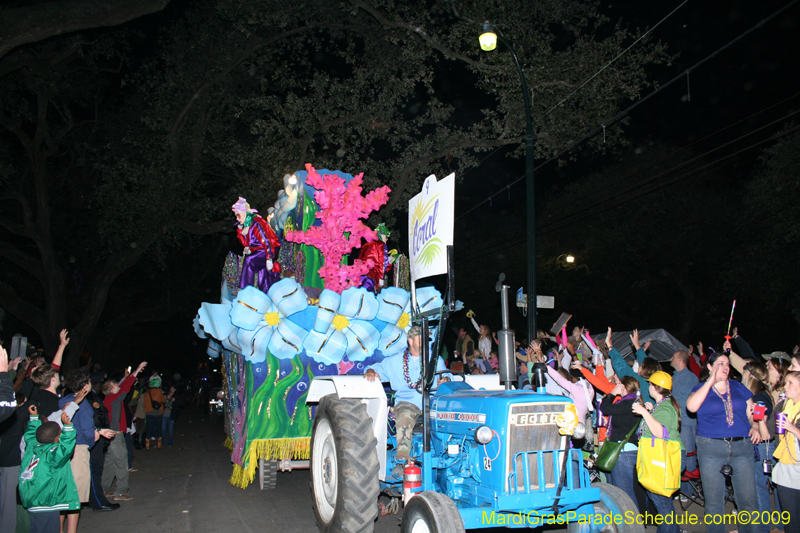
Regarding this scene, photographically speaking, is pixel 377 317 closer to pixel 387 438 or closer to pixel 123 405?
pixel 387 438

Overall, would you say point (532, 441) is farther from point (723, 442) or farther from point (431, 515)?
point (723, 442)

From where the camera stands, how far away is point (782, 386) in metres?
5.95

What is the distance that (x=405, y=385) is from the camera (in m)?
5.80

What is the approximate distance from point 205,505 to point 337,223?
3.90 metres

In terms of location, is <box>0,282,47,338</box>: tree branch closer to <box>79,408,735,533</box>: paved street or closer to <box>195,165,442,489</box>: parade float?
<box>79,408,735,533</box>: paved street

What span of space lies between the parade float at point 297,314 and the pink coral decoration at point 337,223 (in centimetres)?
1

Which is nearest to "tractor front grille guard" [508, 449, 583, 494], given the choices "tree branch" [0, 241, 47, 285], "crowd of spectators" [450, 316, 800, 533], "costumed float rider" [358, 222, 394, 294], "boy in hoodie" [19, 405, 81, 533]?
"crowd of spectators" [450, 316, 800, 533]

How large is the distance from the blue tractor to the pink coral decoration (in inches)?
87.2

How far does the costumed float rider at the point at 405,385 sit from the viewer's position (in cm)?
533

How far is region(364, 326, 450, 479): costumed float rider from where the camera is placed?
5.33 m

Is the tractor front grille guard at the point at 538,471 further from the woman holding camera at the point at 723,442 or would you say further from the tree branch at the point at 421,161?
the tree branch at the point at 421,161

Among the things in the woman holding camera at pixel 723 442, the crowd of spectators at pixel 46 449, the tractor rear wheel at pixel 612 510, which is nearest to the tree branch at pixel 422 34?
the woman holding camera at pixel 723 442

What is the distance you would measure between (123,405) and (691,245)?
21.6m

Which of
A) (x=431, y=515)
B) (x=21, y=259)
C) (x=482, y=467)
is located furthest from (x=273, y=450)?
(x=21, y=259)
